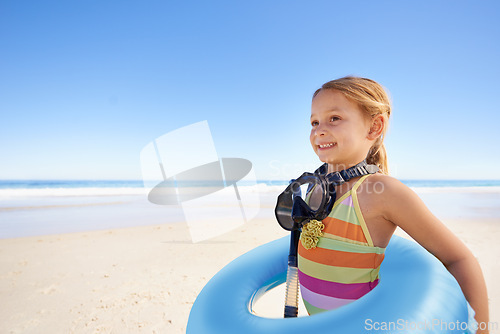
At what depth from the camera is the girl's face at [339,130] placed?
45.6 inches

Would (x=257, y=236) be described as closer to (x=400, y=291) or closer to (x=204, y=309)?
(x=204, y=309)

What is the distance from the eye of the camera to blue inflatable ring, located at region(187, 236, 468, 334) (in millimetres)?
724

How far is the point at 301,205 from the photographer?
1.14 m

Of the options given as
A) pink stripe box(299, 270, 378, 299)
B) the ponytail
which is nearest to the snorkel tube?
pink stripe box(299, 270, 378, 299)

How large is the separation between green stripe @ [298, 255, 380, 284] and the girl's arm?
22cm

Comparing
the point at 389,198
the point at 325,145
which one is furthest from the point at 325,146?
the point at 389,198

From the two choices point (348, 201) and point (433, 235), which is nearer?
point (433, 235)

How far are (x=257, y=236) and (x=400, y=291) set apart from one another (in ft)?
15.5

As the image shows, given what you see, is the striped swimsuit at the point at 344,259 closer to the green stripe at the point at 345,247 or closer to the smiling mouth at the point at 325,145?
the green stripe at the point at 345,247

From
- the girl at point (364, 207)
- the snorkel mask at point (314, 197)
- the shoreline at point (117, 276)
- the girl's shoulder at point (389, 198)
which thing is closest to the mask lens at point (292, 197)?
the snorkel mask at point (314, 197)

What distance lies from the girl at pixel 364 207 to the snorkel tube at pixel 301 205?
0.11ft

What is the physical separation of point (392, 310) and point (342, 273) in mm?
300

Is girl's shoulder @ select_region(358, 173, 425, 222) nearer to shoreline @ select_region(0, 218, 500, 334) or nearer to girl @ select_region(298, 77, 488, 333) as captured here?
girl @ select_region(298, 77, 488, 333)

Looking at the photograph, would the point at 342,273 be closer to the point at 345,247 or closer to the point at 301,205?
the point at 345,247
